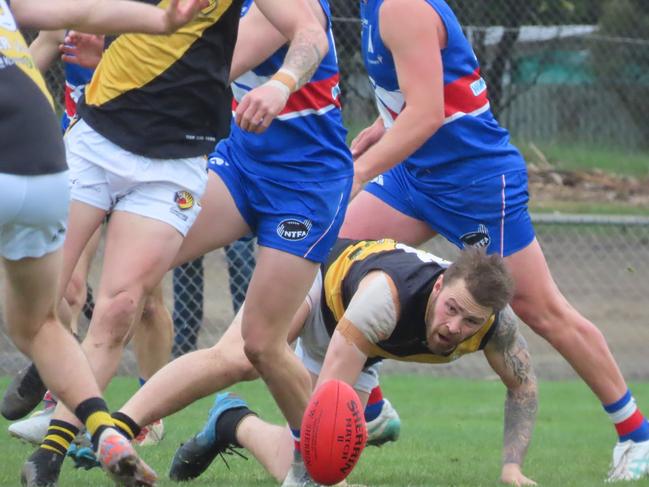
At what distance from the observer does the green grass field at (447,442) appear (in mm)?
5891

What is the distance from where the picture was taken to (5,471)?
5.71m

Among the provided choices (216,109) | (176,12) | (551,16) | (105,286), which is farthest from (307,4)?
(551,16)

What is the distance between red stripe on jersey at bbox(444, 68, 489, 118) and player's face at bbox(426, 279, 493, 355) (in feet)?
4.37

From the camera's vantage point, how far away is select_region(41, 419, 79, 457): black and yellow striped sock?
16.3 feet

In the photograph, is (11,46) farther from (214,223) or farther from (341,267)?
(341,267)

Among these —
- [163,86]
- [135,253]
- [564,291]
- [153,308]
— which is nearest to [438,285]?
[135,253]

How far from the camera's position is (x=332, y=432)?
4840 mm

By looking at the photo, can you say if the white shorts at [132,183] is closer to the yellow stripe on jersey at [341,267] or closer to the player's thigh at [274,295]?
the player's thigh at [274,295]

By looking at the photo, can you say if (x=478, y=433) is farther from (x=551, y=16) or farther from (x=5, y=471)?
(x=551, y=16)

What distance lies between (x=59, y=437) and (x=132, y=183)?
0.98 metres

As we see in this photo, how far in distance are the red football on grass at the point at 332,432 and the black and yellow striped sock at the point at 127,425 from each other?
71 cm

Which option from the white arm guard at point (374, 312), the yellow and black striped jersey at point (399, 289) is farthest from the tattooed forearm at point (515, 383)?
the white arm guard at point (374, 312)

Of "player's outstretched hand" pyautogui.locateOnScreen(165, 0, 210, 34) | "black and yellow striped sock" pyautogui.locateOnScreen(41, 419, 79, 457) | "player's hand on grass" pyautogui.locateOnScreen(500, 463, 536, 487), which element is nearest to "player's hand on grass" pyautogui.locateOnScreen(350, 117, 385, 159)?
"player's hand on grass" pyautogui.locateOnScreen(500, 463, 536, 487)

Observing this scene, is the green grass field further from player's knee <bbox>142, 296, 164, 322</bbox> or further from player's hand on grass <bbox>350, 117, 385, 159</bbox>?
player's hand on grass <bbox>350, 117, 385, 159</bbox>
